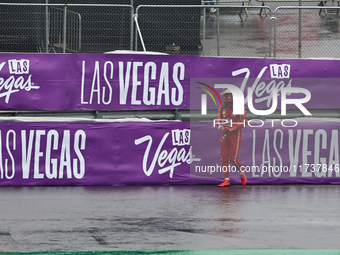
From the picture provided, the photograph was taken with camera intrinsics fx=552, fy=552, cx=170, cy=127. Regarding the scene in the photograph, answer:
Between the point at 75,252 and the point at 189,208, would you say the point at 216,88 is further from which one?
the point at 75,252

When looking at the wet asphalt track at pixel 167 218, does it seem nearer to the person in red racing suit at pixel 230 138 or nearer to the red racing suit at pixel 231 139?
the person in red racing suit at pixel 230 138

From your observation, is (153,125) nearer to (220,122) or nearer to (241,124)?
(220,122)

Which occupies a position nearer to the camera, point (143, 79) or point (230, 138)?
point (230, 138)

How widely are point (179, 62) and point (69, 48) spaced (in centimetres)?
303

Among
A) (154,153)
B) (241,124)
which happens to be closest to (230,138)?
(241,124)

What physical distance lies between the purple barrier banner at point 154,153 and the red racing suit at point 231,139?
128 mm

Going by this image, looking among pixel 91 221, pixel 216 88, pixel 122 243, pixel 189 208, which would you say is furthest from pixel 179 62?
pixel 122 243

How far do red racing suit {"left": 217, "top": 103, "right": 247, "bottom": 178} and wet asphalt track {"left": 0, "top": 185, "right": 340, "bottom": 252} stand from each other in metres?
0.66

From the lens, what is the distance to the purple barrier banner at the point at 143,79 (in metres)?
11.8

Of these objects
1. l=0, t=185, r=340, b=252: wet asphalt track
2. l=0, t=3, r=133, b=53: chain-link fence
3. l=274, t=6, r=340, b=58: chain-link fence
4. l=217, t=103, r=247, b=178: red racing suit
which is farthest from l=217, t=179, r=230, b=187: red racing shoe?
l=274, t=6, r=340, b=58: chain-link fence

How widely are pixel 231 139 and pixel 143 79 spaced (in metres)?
2.30

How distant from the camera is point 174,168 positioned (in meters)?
11.6

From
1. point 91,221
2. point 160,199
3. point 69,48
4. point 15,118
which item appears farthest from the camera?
point 69,48

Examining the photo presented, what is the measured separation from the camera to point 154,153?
1158cm
